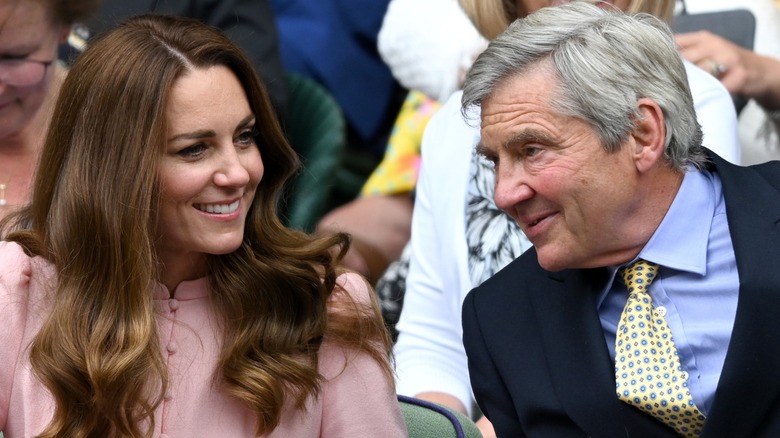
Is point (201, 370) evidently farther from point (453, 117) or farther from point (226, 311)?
point (453, 117)

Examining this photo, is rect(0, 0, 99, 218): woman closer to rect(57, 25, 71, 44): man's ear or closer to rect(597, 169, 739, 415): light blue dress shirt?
rect(57, 25, 71, 44): man's ear

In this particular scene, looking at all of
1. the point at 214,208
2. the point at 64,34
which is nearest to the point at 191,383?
the point at 214,208

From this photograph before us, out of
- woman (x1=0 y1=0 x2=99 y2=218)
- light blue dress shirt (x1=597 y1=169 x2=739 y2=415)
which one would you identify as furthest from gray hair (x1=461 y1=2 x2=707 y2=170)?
woman (x1=0 y1=0 x2=99 y2=218)

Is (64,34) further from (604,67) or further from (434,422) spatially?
(604,67)

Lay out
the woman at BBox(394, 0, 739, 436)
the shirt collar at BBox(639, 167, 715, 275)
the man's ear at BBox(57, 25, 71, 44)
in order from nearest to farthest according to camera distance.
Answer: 1. the shirt collar at BBox(639, 167, 715, 275)
2. the woman at BBox(394, 0, 739, 436)
3. the man's ear at BBox(57, 25, 71, 44)

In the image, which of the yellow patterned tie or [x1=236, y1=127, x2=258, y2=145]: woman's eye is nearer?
the yellow patterned tie

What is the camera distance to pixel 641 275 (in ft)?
8.92

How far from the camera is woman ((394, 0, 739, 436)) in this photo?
3518mm

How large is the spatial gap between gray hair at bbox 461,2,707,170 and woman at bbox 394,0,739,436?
714 mm

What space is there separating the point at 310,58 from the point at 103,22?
124cm

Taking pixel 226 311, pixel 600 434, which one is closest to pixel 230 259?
pixel 226 311

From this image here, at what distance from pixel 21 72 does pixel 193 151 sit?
124cm

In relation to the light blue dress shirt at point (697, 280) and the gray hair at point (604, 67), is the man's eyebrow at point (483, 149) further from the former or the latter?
the light blue dress shirt at point (697, 280)

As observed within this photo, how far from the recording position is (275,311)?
2867mm
